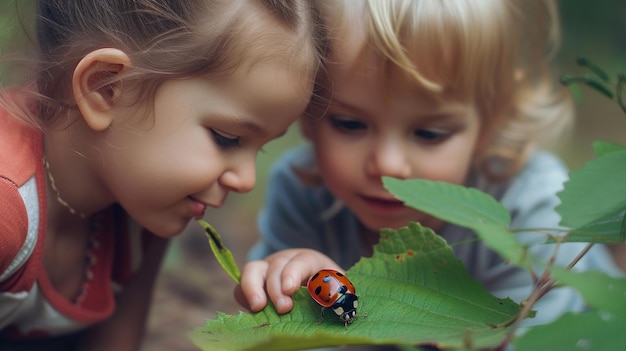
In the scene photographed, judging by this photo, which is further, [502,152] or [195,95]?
[502,152]

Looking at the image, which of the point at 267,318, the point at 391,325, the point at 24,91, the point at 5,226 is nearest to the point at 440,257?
the point at 391,325

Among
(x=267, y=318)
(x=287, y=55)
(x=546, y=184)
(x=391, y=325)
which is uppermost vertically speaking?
(x=287, y=55)

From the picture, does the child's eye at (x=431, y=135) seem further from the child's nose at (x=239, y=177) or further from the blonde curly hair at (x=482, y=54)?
the child's nose at (x=239, y=177)

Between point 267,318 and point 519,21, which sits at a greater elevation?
point 519,21

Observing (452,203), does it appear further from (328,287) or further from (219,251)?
(219,251)

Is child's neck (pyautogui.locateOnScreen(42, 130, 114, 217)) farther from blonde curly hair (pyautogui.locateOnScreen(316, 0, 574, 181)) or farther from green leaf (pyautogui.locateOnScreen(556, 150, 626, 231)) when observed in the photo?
green leaf (pyautogui.locateOnScreen(556, 150, 626, 231))

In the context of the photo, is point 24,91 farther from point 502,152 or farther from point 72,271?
point 502,152
